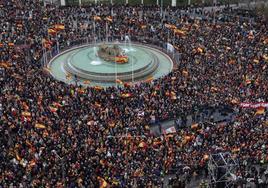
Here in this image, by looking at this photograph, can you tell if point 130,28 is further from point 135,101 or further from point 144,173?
point 144,173

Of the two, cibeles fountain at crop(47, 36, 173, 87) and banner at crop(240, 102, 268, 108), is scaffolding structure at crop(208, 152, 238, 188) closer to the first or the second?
banner at crop(240, 102, 268, 108)

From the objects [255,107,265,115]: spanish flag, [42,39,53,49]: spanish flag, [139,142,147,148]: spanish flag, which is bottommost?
[139,142,147,148]: spanish flag

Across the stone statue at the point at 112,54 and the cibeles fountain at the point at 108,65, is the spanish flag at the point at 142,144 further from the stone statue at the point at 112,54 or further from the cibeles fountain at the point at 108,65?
the stone statue at the point at 112,54

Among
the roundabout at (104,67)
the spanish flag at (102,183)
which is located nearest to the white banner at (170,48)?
the roundabout at (104,67)

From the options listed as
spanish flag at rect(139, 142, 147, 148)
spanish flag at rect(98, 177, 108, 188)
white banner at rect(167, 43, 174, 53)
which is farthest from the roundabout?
spanish flag at rect(98, 177, 108, 188)

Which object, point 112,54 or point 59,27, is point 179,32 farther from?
point 59,27

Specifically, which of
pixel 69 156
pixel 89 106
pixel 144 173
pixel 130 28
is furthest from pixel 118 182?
pixel 130 28
